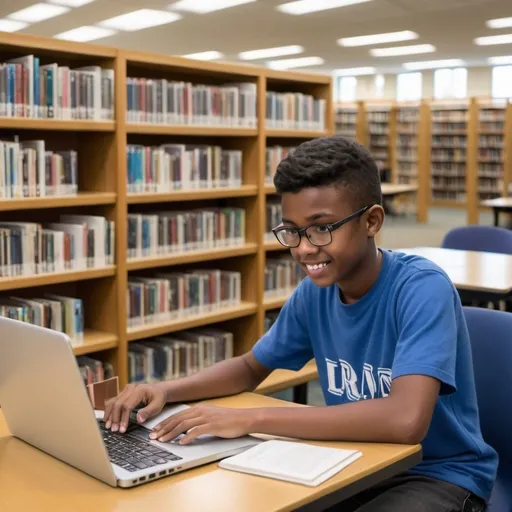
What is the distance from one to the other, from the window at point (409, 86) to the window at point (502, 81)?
1729mm

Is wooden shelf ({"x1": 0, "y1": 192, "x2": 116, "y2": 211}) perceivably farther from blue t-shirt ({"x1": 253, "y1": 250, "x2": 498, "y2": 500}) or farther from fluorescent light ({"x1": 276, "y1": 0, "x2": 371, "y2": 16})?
fluorescent light ({"x1": 276, "y1": 0, "x2": 371, "y2": 16})

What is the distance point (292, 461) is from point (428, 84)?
57.7 feet

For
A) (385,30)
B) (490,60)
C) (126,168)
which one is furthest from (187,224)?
(490,60)

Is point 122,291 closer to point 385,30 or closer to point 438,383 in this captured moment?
point 438,383

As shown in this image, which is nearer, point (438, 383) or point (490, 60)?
point (438, 383)

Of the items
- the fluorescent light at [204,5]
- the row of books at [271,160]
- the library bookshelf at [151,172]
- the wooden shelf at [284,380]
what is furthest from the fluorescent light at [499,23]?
the wooden shelf at [284,380]

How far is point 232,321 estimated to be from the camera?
4188mm

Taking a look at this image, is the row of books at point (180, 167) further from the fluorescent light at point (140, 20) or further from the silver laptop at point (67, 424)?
the fluorescent light at point (140, 20)

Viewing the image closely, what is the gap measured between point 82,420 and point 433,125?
49.1 feet

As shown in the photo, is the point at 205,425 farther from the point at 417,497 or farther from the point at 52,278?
the point at 52,278

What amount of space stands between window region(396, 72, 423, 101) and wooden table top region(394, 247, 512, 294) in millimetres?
14591

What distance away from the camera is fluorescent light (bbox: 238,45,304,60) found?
1335 cm

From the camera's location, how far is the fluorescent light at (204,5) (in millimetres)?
9211

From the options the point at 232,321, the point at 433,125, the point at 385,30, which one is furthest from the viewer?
the point at 433,125
